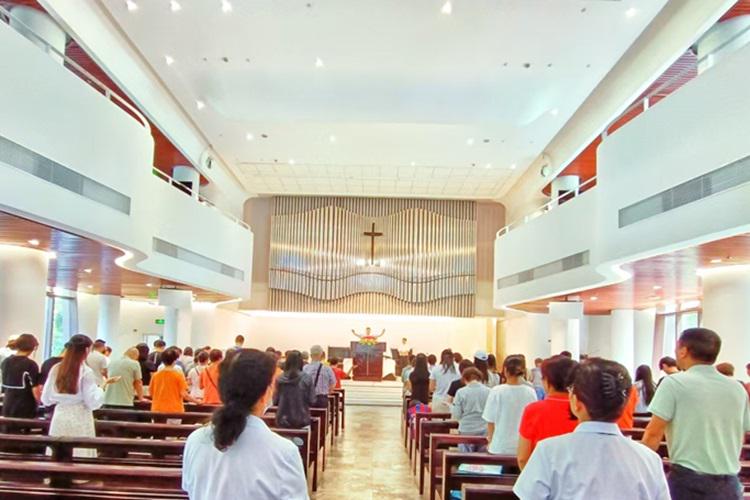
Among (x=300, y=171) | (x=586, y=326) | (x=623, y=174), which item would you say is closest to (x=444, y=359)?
(x=623, y=174)

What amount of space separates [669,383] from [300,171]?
→ 1456 cm

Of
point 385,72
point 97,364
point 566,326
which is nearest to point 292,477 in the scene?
point 97,364

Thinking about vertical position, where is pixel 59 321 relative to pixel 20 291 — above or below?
below

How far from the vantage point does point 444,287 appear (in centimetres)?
Result: 2036

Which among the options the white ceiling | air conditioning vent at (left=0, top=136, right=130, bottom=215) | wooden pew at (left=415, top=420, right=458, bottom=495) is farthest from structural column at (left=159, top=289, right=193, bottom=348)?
wooden pew at (left=415, top=420, right=458, bottom=495)

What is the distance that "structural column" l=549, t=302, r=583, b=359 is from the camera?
13000mm

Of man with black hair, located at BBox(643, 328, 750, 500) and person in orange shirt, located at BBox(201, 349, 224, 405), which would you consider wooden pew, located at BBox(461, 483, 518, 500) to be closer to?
man with black hair, located at BBox(643, 328, 750, 500)

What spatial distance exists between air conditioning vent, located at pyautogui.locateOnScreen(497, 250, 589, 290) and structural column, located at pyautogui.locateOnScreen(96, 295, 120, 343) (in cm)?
922

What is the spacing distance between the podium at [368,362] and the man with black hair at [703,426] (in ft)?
53.2

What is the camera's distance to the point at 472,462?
4.47m

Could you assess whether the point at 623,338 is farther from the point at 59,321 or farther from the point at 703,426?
the point at 59,321

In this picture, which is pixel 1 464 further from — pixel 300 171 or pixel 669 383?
pixel 300 171

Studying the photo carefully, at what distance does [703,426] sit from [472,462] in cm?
191

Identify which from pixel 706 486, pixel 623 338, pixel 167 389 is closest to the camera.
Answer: pixel 706 486
